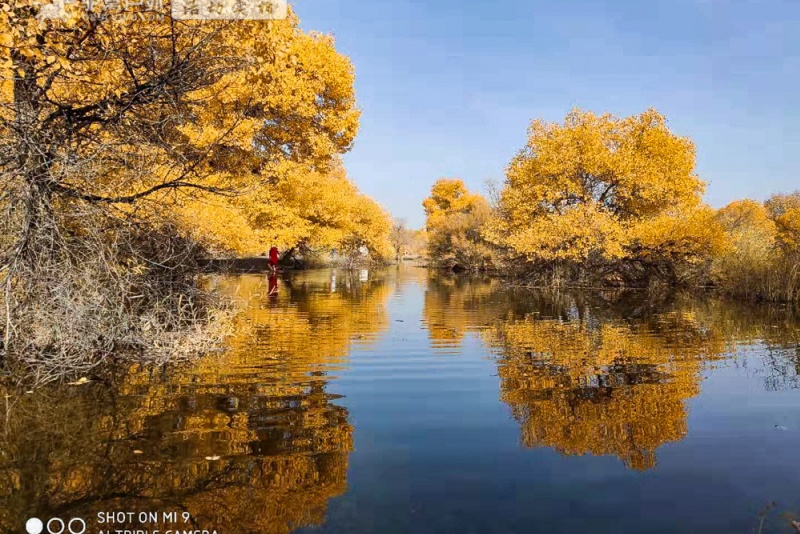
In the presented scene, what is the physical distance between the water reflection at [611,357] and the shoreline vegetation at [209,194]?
5.02 meters

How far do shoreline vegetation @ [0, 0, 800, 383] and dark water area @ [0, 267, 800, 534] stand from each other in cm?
134

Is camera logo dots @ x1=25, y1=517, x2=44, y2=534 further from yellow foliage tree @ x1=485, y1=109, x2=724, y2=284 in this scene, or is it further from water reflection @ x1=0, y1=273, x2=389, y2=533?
yellow foliage tree @ x1=485, y1=109, x2=724, y2=284

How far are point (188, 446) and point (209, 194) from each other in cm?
1244

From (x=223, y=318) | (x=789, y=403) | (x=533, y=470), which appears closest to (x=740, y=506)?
(x=533, y=470)

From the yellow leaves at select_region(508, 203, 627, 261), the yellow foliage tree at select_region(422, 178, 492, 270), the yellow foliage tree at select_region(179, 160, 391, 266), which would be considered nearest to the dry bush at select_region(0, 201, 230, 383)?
the yellow foliage tree at select_region(179, 160, 391, 266)

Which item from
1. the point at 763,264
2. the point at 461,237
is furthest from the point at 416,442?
the point at 461,237

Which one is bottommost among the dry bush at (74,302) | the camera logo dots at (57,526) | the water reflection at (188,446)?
the camera logo dots at (57,526)

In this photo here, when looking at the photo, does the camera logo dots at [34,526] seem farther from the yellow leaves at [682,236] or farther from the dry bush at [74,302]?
the yellow leaves at [682,236]

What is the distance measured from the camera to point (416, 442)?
17.6 feet

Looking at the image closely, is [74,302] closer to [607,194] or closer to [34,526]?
[34,526]

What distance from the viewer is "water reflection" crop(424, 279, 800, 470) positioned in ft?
18.4

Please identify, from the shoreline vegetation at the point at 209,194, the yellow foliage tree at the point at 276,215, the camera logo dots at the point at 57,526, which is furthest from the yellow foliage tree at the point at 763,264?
the camera logo dots at the point at 57,526

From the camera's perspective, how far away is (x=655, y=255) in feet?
84.3

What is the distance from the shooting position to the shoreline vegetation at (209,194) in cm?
663
